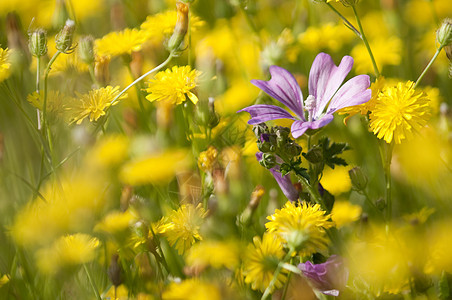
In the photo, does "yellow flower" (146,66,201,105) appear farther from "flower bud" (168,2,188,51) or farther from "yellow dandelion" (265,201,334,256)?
"yellow dandelion" (265,201,334,256)

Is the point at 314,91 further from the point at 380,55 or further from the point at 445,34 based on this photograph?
the point at 380,55

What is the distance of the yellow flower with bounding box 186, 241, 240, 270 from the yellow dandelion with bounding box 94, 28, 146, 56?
387 mm

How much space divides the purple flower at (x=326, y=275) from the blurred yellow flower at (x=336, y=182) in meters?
0.34

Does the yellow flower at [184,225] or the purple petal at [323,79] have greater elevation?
the purple petal at [323,79]

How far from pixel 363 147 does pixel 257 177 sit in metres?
0.21

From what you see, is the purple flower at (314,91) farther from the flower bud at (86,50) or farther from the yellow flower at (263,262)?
the flower bud at (86,50)

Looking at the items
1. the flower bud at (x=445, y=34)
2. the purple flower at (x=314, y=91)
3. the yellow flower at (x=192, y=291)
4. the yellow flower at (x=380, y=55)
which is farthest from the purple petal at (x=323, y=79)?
the yellow flower at (x=380, y=55)

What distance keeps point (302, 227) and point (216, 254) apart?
10 centimetres

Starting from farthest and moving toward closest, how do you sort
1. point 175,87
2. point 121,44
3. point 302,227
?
point 121,44, point 175,87, point 302,227

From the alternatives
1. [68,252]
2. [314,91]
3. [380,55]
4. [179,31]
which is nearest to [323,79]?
[314,91]

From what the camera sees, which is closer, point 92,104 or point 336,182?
point 92,104

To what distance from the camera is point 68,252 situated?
0.64 m

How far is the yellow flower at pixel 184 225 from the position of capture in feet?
2.13

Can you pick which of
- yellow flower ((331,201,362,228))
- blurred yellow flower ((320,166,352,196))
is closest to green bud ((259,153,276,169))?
yellow flower ((331,201,362,228))
